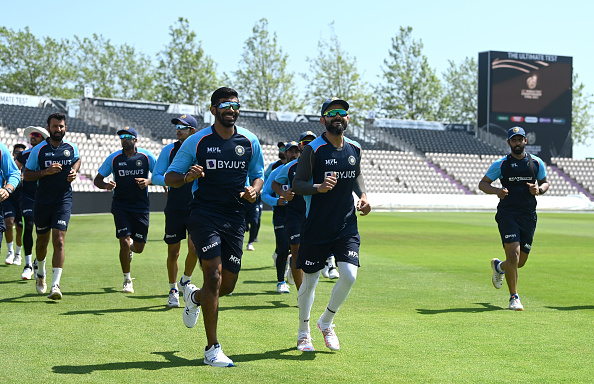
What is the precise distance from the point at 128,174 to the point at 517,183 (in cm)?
542

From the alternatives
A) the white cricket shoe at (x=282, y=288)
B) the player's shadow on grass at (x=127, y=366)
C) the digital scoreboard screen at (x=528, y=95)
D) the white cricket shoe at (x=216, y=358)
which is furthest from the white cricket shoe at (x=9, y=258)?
the digital scoreboard screen at (x=528, y=95)

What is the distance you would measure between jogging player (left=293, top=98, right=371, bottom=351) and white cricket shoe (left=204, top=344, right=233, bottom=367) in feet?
3.18

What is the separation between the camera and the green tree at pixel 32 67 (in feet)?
230

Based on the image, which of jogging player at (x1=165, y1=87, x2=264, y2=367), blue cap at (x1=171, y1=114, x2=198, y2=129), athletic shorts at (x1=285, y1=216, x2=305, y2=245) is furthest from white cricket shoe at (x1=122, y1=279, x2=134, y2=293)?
jogging player at (x1=165, y1=87, x2=264, y2=367)

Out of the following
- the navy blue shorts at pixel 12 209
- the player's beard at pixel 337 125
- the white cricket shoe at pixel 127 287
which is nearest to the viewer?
the player's beard at pixel 337 125

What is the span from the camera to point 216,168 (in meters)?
6.85

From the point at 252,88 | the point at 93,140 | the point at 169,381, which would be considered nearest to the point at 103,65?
the point at 252,88

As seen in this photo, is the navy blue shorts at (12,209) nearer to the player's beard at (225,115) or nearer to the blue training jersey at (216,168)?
the blue training jersey at (216,168)

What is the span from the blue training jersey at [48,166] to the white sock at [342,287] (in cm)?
499

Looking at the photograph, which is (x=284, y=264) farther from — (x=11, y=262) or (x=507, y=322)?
(x=11, y=262)

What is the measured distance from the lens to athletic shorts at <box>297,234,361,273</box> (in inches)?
278

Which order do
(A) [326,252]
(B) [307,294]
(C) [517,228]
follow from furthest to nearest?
1. (C) [517,228]
2. (B) [307,294]
3. (A) [326,252]

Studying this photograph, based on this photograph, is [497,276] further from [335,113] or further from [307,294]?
[335,113]

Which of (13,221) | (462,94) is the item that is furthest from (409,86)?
(13,221)
